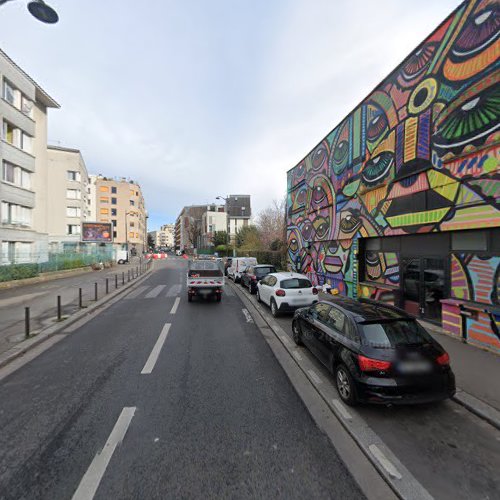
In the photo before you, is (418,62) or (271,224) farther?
(271,224)

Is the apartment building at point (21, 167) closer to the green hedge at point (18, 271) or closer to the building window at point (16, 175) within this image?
the building window at point (16, 175)

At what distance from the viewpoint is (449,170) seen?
23.0ft

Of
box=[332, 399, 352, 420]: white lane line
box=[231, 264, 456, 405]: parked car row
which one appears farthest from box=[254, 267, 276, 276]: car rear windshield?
box=[332, 399, 352, 420]: white lane line

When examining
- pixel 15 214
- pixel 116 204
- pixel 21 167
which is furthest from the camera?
pixel 116 204

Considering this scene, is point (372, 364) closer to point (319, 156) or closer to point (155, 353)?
point (155, 353)

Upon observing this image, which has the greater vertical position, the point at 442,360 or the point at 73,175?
the point at 73,175

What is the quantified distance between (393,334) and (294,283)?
535 centimetres

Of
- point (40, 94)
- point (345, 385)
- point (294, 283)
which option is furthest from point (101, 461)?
point (40, 94)

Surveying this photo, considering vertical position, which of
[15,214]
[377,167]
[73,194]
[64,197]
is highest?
[73,194]

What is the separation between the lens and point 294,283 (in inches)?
366

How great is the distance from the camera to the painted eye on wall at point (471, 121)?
6025 mm

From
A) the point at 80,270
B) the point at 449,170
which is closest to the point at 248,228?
the point at 80,270

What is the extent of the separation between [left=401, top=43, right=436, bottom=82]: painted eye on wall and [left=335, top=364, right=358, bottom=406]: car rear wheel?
29.3 ft

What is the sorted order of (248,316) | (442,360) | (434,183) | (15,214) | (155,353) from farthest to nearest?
(15,214)
(248,316)
(434,183)
(155,353)
(442,360)
